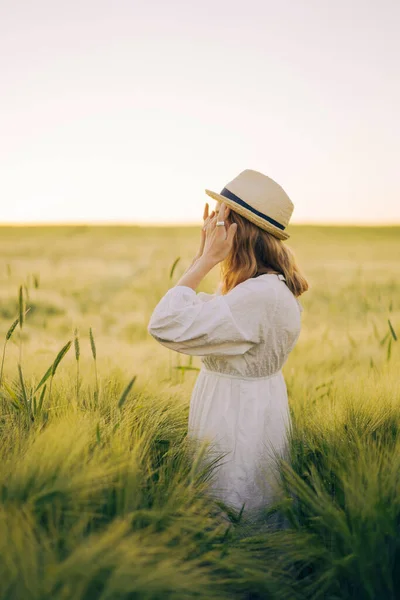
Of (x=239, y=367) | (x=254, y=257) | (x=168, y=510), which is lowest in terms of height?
(x=168, y=510)

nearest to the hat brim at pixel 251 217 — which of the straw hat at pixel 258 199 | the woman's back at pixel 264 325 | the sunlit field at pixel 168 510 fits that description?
the straw hat at pixel 258 199

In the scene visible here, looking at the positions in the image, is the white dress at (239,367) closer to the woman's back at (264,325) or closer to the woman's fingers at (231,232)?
the woman's back at (264,325)

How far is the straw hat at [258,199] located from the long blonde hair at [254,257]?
0.04 meters

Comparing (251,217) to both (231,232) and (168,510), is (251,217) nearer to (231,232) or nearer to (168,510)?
(231,232)

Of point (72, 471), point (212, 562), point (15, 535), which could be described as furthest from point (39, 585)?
point (212, 562)

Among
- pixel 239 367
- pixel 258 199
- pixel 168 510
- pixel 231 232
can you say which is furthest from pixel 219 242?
pixel 168 510

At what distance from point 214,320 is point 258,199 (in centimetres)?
52

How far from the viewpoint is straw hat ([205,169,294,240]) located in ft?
6.96

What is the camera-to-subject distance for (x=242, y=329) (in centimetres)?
195

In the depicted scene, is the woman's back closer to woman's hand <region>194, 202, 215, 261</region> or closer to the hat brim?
the hat brim

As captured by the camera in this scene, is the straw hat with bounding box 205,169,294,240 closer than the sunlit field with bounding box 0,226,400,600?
No

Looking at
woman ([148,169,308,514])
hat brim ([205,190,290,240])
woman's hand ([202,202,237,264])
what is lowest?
woman ([148,169,308,514])

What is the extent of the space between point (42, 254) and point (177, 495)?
2710 centimetres

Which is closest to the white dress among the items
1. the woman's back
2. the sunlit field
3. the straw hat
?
the woman's back
